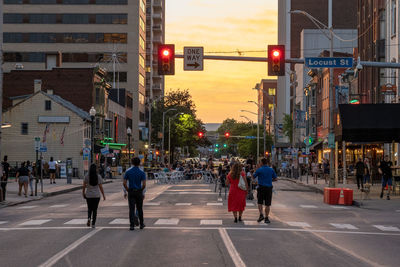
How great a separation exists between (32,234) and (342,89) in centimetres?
4449

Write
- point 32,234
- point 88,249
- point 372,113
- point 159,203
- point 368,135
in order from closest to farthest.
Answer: point 88,249 → point 32,234 → point 159,203 → point 372,113 → point 368,135

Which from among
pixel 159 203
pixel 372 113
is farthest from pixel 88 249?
pixel 372 113

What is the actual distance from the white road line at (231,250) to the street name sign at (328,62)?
40.6 ft

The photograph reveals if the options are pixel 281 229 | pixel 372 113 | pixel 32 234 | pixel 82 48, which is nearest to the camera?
pixel 32 234

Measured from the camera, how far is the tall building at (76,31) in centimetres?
10494

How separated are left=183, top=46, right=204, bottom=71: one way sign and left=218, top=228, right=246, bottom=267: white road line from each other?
12042 mm

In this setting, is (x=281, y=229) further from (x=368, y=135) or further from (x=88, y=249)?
(x=368, y=135)

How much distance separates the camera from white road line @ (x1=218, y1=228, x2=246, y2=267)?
1155 centimetres

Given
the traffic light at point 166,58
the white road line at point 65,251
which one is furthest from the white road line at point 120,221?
the traffic light at point 166,58

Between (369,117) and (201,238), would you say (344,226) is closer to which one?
(201,238)

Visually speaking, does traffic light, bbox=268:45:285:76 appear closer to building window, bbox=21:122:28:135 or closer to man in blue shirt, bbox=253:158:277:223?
man in blue shirt, bbox=253:158:277:223

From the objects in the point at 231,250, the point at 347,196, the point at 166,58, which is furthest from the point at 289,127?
the point at 231,250

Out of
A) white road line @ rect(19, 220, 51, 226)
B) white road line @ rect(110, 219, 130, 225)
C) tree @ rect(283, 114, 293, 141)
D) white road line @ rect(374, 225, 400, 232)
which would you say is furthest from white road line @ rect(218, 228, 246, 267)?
tree @ rect(283, 114, 293, 141)

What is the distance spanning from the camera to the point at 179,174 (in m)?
56.9
